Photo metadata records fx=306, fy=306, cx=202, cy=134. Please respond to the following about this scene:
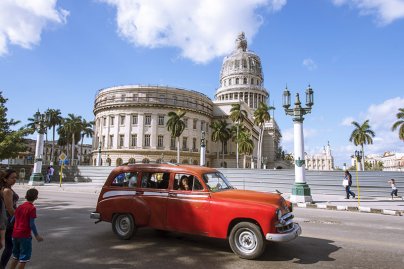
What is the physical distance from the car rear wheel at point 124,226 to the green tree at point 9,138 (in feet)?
95.0

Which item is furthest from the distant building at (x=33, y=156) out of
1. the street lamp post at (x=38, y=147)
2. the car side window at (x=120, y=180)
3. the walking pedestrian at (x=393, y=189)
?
the walking pedestrian at (x=393, y=189)

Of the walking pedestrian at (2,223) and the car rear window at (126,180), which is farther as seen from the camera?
the car rear window at (126,180)

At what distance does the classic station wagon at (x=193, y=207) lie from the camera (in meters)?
6.19

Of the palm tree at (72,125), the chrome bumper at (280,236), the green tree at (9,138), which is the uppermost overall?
the palm tree at (72,125)

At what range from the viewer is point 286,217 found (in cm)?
650

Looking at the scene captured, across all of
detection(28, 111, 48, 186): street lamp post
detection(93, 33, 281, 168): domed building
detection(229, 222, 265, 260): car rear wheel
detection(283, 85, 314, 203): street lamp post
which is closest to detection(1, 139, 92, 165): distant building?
detection(93, 33, 281, 168): domed building

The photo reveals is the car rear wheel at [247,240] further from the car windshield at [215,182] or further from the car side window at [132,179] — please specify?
the car side window at [132,179]

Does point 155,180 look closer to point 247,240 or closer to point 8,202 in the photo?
point 247,240

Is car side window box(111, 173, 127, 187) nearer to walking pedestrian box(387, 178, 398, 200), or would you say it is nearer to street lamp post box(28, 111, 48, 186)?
walking pedestrian box(387, 178, 398, 200)

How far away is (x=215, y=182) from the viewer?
7.30 meters

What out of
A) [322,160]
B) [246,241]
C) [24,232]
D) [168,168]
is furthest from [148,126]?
[322,160]

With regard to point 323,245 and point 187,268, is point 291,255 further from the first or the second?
point 187,268

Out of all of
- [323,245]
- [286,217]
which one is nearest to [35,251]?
[286,217]

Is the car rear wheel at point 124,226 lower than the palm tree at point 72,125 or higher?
lower
